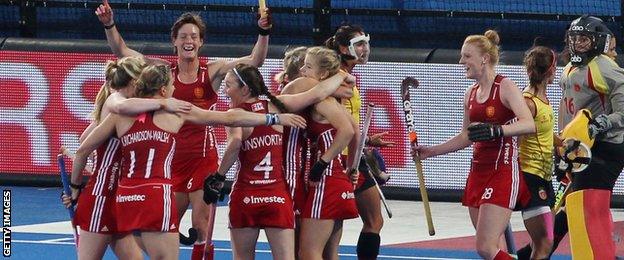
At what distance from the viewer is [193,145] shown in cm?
1231

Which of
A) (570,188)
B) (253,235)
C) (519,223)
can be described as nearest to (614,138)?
(570,188)

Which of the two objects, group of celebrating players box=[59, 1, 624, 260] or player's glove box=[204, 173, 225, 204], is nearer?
group of celebrating players box=[59, 1, 624, 260]

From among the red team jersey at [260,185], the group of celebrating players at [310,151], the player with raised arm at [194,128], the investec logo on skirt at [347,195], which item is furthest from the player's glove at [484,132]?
the player with raised arm at [194,128]

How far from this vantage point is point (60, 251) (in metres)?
14.2

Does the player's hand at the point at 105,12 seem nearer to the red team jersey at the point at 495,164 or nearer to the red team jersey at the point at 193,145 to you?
the red team jersey at the point at 193,145

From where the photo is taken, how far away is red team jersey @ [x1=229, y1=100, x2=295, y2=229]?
10266 mm

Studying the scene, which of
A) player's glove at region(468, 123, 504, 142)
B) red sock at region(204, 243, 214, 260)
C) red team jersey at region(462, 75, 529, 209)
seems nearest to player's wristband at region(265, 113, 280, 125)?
player's glove at region(468, 123, 504, 142)

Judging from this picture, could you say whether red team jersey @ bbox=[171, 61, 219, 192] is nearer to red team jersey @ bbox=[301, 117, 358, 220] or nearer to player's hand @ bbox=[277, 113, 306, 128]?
red team jersey @ bbox=[301, 117, 358, 220]

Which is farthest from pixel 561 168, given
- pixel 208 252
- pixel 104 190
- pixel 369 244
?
pixel 104 190

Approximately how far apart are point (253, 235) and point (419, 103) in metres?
7.37

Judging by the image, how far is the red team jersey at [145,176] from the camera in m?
9.95

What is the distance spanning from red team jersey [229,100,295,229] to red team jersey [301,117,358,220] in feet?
1.20

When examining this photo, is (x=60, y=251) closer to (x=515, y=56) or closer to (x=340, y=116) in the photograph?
(x=340, y=116)

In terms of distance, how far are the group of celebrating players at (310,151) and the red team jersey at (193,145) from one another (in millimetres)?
27
